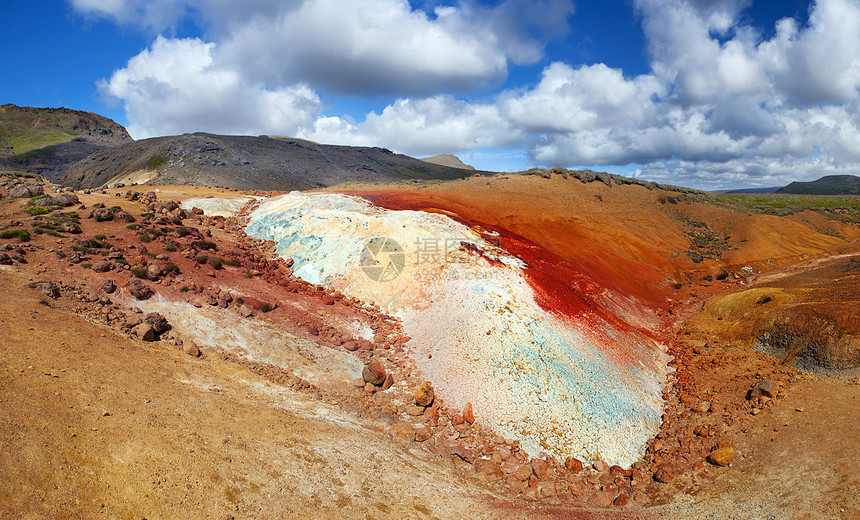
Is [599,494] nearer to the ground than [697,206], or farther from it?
nearer to the ground

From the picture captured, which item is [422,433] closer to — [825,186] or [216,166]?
[216,166]

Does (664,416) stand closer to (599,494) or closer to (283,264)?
(599,494)

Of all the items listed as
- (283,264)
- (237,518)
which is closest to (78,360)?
(237,518)

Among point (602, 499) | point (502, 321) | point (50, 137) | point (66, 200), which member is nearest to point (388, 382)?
point (502, 321)

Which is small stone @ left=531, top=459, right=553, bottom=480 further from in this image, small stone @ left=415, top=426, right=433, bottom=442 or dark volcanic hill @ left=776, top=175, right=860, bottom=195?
dark volcanic hill @ left=776, top=175, right=860, bottom=195

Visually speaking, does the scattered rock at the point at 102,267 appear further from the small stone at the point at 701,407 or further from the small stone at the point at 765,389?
the small stone at the point at 765,389

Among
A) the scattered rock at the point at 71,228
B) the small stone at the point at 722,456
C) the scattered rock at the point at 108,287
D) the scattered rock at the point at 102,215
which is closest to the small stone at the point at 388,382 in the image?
the small stone at the point at 722,456

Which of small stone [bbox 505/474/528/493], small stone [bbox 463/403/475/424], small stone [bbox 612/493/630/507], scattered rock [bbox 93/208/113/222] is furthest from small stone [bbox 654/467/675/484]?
scattered rock [bbox 93/208/113/222]
